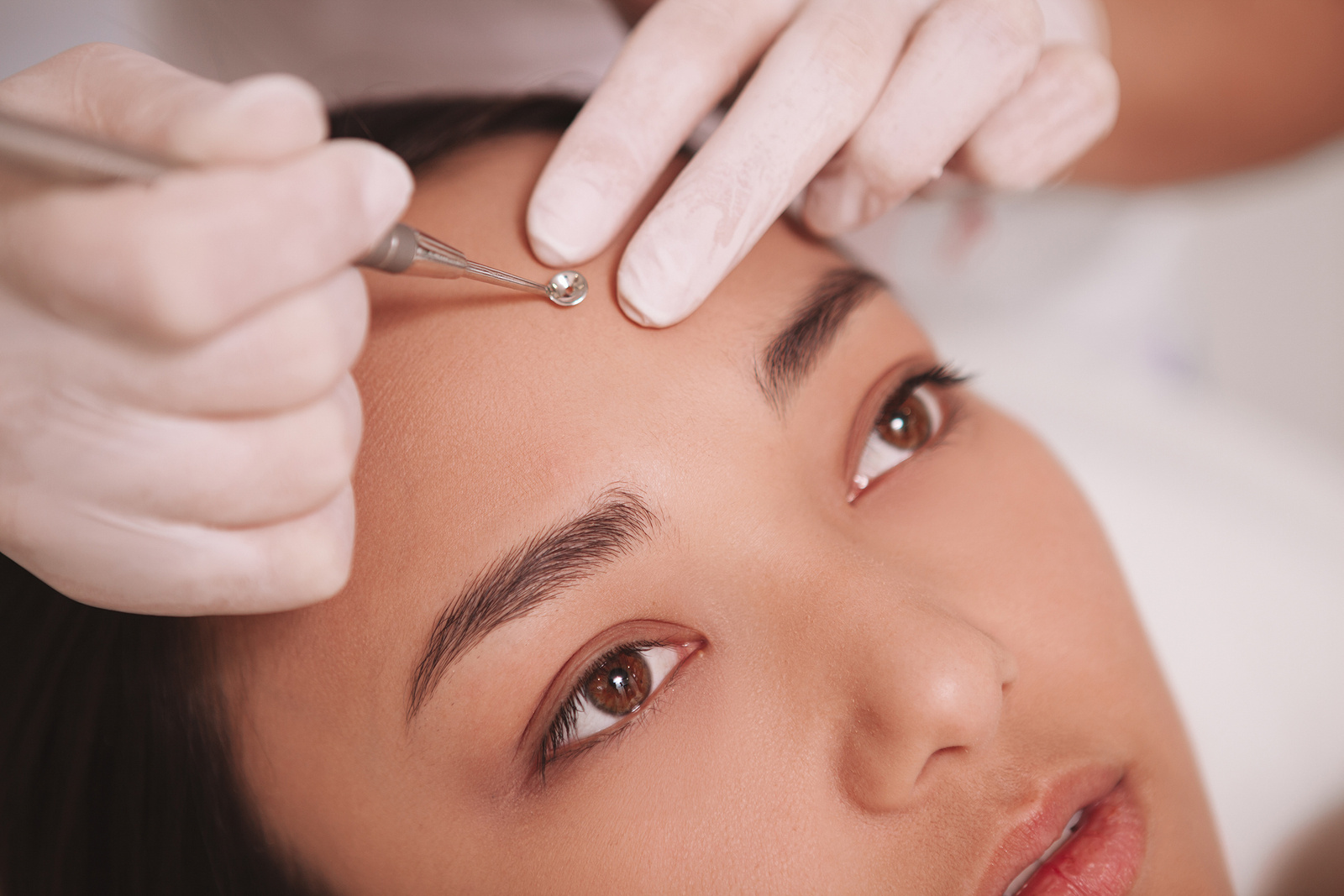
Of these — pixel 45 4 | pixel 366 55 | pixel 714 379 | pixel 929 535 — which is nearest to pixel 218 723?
pixel 714 379

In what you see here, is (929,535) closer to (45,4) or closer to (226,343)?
(226,343)

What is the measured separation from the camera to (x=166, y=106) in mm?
602

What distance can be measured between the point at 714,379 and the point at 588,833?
0.41 metres

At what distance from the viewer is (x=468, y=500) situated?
706 mm

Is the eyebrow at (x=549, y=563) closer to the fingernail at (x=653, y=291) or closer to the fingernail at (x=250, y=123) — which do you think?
the fingernail at (x=653, y=291)

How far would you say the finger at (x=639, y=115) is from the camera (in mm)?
771

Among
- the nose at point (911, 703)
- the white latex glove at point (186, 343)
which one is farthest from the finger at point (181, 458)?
the nose at point (911, 703)

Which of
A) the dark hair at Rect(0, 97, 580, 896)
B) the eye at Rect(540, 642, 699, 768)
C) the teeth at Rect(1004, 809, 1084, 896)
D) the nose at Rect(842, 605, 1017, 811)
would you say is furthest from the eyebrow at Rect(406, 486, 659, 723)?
the teeth at Rect(1004, 809, 1084, 896)

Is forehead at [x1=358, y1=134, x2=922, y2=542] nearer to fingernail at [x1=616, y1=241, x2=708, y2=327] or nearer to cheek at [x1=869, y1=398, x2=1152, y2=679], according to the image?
fingernail at [x1=616, y1=241, x2=708, y2=327]

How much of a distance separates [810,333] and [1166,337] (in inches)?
67.6

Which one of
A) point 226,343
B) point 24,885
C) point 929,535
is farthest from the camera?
point 24,885

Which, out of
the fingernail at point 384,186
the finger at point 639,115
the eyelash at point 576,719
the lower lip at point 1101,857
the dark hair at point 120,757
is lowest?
the dark hair at point 120,757

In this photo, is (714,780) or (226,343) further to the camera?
(714,780)

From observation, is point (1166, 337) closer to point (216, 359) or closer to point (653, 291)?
point (653, 291)
